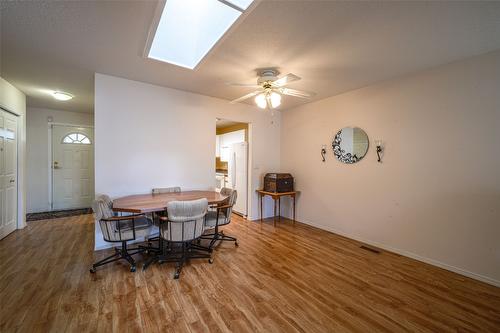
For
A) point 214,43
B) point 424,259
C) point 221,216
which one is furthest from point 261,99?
point 424,259

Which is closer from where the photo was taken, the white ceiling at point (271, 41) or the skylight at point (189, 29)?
the white ceiling at point (271, 41)

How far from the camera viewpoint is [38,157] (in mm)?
5023

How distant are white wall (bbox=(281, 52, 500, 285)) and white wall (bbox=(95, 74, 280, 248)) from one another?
2.29 meters

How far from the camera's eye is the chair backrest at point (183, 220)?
2354 millimetres

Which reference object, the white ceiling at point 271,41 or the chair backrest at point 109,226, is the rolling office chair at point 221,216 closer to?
the chair backrest at point 109,226

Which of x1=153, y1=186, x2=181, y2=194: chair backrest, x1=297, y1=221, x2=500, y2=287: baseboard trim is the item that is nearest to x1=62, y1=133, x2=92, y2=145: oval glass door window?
x1=153, y1=186, x2=181, y2=194: chair backrest

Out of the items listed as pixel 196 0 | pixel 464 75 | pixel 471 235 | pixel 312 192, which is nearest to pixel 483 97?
pixel 464 75

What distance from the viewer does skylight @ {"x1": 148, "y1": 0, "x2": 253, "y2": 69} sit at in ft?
6.58

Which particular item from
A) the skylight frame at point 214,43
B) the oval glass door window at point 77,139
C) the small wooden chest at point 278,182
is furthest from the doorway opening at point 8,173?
the small wooden chest at point 278,182

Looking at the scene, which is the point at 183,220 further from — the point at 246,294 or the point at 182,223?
the point at 246,294

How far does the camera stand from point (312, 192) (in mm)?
4355

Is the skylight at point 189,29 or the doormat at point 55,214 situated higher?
the skylight at point 189,29

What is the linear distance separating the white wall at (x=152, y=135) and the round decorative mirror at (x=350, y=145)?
1.90 meters

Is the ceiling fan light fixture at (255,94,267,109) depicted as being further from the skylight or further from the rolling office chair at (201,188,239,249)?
the rolling office chair at (201,188,239,249)
